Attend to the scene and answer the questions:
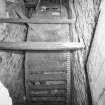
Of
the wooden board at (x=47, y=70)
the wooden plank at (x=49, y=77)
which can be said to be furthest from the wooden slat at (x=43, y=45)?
the wooden plank at (x=49, y=77)

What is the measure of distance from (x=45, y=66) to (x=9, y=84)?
2.33 feet

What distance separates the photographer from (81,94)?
234 cm

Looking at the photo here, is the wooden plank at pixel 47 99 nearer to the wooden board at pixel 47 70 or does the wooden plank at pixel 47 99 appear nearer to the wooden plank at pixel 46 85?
the wooden board at pixel 47 70

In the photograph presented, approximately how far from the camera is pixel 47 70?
2.56 m

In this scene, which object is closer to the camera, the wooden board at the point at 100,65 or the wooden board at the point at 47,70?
the wooden board at the point at 100,65

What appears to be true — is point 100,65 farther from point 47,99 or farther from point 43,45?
point 47,99

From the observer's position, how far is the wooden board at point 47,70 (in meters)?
2.56

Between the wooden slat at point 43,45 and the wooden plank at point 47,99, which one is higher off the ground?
the wooden slat at point 43,45

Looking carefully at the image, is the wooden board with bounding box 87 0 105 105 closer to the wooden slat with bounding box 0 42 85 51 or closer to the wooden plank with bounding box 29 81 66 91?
the wooden slat with bounding box 0 42 85 51

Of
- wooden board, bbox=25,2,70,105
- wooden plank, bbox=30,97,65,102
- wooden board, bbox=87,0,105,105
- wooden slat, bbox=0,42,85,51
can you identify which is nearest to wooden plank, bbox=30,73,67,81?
wooden board, bbox=25,2,70,105

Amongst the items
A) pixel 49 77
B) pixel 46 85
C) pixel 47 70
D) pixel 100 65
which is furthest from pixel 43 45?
pixel 100 65

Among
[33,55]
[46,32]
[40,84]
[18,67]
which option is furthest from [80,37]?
[18,67]

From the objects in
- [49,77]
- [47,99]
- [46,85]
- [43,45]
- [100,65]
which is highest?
[100,65]

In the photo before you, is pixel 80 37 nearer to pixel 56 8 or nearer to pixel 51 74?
pixel 51 74
